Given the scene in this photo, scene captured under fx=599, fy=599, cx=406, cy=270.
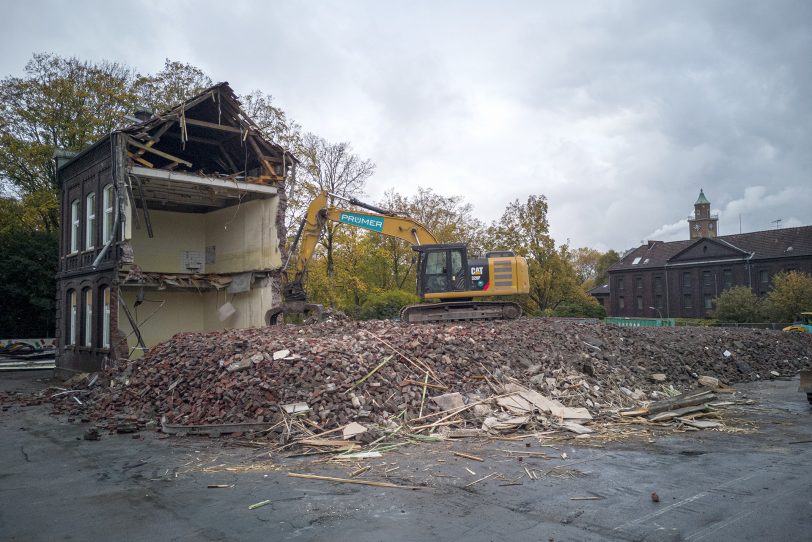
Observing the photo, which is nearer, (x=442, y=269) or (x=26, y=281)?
(x=442, y=269)

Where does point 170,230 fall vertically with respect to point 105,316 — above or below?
above

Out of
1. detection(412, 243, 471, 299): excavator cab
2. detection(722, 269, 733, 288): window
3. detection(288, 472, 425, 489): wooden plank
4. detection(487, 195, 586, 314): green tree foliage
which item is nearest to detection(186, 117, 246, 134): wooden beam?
detection(412, 243, 471, 299): excavator cab

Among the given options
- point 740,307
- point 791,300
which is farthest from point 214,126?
point 791,300

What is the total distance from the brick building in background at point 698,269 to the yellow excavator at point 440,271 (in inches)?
1852

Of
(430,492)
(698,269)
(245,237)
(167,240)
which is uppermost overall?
(698,269)

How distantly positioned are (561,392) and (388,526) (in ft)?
24.3

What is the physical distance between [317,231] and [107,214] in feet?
22.1

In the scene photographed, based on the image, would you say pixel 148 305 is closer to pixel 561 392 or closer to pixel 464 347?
pixel 464 347

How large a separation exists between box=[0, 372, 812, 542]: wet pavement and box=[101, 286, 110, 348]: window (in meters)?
8.34

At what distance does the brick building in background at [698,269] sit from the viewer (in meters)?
56.9

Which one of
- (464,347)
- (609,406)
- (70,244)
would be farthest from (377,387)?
(70,244)

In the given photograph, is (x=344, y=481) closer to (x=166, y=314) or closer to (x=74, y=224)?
(x=166, y=314)

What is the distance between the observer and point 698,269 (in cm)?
6225

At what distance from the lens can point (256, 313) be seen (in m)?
20.7
